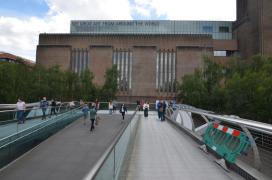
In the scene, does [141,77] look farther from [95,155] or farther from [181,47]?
[95,155]

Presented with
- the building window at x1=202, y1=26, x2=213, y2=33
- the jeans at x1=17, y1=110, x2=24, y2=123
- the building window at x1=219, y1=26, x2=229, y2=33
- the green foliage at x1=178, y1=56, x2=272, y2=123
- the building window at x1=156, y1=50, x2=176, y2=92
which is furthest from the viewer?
the building window at x1=202, y1=26, x2=213, y2=33

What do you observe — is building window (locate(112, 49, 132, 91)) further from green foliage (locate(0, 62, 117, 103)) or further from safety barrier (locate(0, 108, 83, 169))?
safety barrier (locate(0, 108, 83, 169))

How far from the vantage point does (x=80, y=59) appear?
260 ft

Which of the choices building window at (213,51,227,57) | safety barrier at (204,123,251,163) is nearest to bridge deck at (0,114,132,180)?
safety barrier at (204,123,251,163)

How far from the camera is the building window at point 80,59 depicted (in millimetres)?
79225

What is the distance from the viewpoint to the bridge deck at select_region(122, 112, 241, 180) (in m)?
6.91

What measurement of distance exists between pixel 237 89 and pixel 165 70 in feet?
149

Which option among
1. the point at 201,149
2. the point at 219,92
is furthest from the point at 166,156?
the point at 219,92

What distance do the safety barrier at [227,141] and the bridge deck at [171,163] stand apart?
0.35 m

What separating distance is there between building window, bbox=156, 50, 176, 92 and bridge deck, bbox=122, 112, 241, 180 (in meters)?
67.6

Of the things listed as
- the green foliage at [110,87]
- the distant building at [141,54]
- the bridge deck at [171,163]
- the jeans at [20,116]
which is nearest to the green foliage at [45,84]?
the green foliage at [110,87]

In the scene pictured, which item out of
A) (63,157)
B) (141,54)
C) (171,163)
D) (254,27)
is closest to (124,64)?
(141,54)

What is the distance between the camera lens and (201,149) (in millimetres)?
10062

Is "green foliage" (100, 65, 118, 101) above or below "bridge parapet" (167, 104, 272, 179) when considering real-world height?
above
